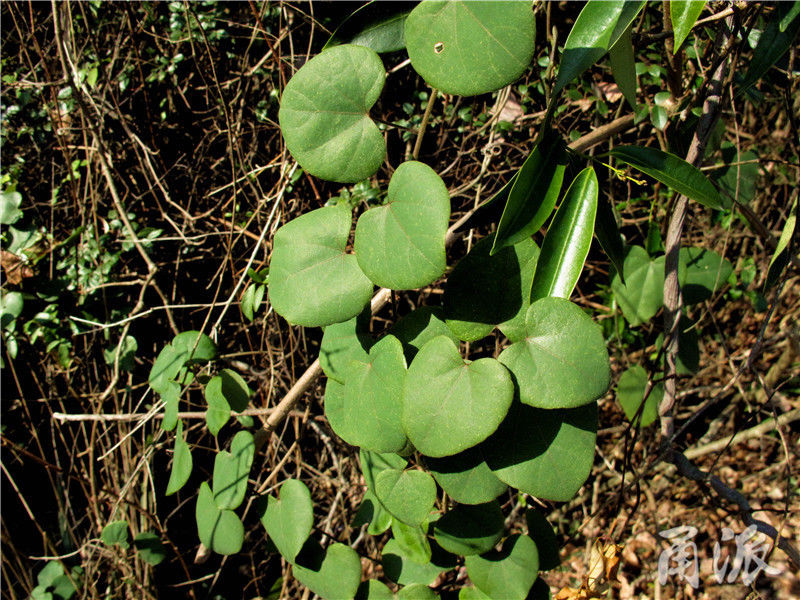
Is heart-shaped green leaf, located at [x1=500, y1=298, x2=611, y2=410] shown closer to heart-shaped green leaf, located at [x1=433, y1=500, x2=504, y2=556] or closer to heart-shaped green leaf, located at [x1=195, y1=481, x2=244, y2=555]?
heart-shaped green leaf, located at [x1=433, y1=500, x2=504, y2=556]

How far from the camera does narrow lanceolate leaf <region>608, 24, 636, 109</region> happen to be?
2.33 feet

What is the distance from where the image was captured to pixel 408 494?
0.89m

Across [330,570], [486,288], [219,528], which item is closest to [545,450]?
[486,288]

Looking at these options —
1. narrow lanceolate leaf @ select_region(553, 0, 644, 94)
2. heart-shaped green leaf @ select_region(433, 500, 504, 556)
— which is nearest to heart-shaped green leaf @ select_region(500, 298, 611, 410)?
narrow lanceolate leaf @ select_region(553, 0, 644, 94)

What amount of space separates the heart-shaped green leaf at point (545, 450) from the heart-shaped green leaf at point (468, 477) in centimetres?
4

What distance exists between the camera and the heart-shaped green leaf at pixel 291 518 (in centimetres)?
103

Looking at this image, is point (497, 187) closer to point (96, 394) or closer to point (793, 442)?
point (793, 442)

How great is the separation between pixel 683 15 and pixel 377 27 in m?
0.39

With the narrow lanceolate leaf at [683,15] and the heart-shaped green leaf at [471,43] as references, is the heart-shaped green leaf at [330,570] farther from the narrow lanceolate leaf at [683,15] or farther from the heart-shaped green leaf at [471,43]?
the narrow lanceolate leaf at [683,15]

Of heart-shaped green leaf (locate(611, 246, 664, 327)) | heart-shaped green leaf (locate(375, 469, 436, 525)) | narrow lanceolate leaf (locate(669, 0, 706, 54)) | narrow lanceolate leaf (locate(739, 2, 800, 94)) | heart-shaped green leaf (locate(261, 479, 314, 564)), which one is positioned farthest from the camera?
heart-shaped green leaf (locate(611, 246, 664, 327))

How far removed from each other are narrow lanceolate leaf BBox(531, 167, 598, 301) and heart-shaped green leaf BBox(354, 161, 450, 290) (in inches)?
6.5

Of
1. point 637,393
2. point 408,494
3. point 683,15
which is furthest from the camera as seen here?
point 637,393

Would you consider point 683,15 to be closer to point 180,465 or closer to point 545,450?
point 545,450

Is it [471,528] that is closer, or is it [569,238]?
[569,238]
